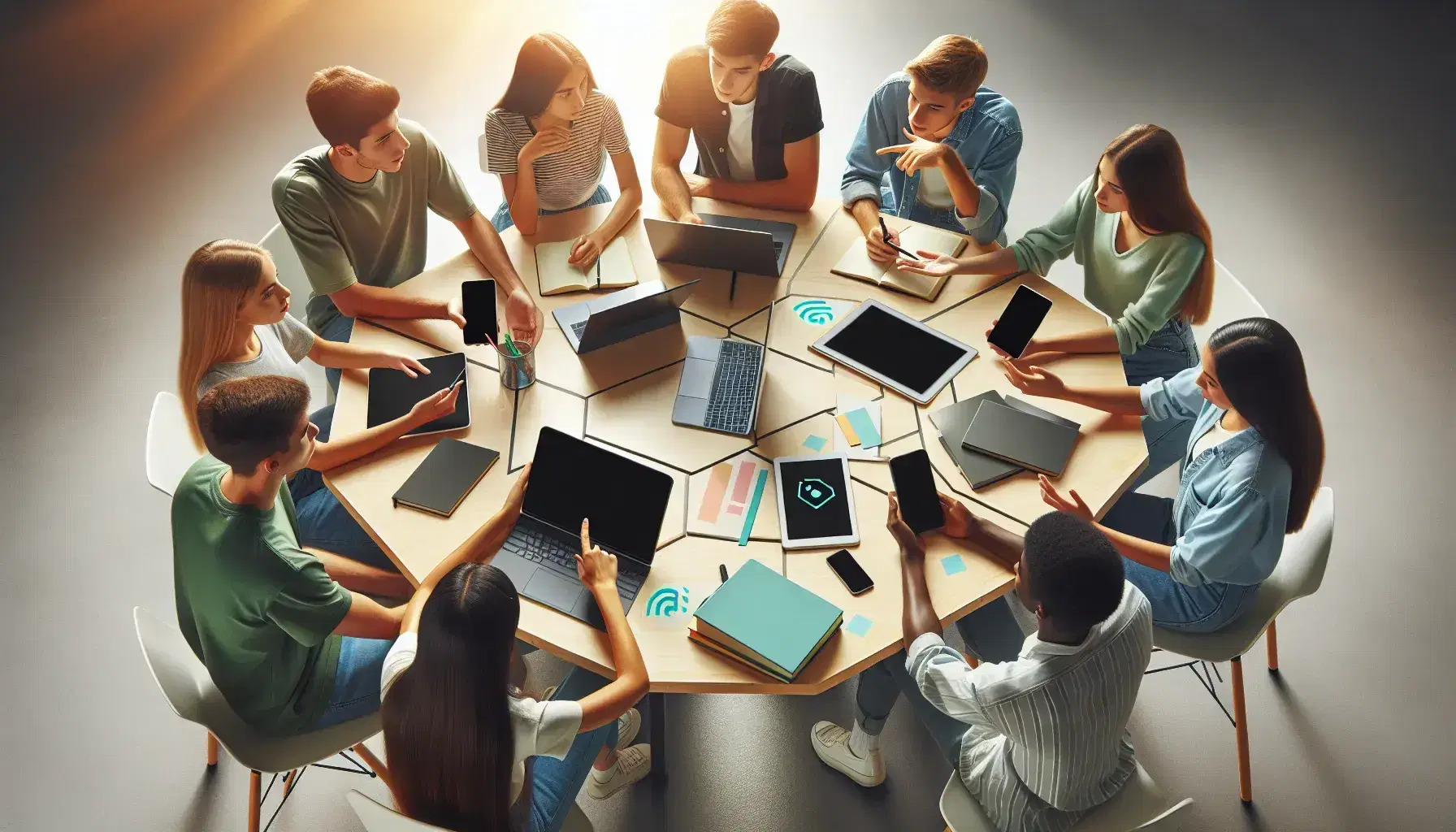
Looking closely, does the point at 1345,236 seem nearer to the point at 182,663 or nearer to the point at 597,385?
the point at 597,385

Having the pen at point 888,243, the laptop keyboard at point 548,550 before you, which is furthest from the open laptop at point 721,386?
the pen at point 888,243

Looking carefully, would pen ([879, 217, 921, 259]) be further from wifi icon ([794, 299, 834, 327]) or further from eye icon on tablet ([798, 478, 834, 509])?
eye icon on tablet ([798, 478, 834, 509])

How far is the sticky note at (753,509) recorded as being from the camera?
89.4 inches

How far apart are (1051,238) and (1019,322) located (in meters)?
0.48

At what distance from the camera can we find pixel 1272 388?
83.0 inches

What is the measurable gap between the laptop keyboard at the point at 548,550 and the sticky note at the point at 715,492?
22 centimetres

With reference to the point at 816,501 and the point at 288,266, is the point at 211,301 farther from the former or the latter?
the point at 816,501

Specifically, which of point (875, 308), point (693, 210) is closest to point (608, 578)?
point (875, 308)

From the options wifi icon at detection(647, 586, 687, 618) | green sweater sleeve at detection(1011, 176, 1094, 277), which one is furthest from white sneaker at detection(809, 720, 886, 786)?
green sweater sleeve at detection(1011, 176, 1094, 277)

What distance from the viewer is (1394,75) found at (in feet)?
17.0

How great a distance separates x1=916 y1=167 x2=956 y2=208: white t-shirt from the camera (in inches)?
132

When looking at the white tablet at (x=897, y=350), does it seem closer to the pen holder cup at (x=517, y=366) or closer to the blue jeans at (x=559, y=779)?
the pen holder cup at (x=517, y=366)

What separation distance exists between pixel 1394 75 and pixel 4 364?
6.50 metres

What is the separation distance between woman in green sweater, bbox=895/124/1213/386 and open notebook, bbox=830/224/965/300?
4 centimetres
